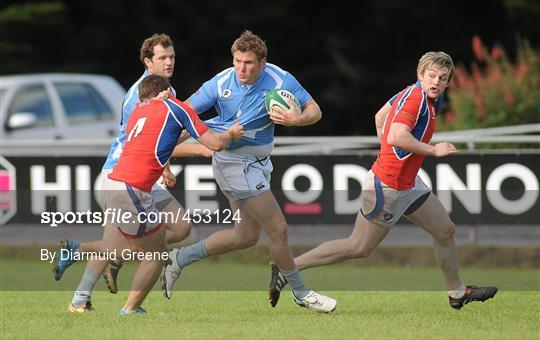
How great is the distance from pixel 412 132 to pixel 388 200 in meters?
0.57

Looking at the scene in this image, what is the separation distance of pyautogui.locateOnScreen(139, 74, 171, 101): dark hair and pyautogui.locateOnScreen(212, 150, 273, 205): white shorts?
0.91 meters

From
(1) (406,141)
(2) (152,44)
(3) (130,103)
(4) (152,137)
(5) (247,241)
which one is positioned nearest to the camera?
(4) (152,137)

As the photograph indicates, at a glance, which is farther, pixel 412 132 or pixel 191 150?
pixel 191 150

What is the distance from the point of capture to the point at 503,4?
3045cm

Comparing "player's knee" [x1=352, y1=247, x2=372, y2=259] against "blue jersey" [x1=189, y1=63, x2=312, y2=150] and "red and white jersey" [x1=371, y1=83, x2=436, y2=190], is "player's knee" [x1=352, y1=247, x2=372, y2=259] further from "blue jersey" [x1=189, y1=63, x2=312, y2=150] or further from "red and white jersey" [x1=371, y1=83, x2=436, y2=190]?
"blue jersey" [x1=189, y1=63, x2=312, y2=150]

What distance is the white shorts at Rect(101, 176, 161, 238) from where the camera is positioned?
430 inches

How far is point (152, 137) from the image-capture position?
10906 millimetres

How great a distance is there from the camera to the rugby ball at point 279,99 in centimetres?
1124

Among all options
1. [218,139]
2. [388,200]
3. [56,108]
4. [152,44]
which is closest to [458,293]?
[388,200]

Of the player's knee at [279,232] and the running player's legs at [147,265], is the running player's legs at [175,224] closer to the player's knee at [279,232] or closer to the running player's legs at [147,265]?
the running player's legs at [147,265]

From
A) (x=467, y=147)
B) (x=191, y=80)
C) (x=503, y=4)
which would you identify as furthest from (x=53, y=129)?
(x=503, y=4)

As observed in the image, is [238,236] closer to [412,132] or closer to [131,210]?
[131,210]

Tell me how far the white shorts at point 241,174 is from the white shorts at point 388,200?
2.64 ft

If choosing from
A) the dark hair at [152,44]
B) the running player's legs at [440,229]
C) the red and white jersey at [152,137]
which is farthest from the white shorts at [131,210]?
the running player's legs at [440,229]
